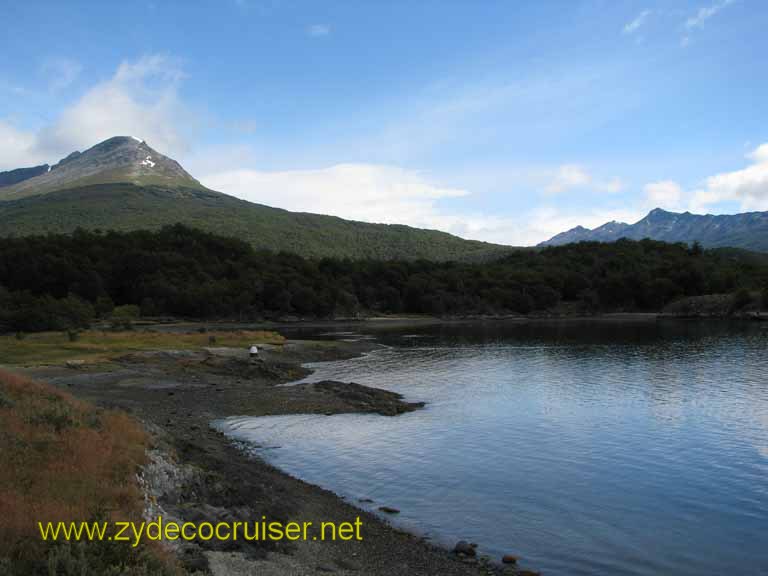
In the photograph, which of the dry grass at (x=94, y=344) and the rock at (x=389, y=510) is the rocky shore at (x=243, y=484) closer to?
the rock at (x=389, y=510)

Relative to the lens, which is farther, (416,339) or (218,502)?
(416,339)

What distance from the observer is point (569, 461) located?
26.2 metres

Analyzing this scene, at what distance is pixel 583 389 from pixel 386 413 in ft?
59.9

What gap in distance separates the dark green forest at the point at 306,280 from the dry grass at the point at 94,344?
57256 millimetres

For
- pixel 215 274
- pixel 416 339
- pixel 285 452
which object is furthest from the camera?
pixel 215 274

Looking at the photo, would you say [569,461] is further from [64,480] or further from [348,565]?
[64,480]

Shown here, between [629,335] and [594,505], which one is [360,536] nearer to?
[594,505]

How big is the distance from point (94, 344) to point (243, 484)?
48164 mm

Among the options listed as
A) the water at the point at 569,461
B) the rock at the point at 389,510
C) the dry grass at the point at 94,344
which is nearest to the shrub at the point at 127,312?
the dry grass at the point at 94,344

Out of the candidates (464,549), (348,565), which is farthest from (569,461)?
(348,565)

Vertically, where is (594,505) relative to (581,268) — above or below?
below

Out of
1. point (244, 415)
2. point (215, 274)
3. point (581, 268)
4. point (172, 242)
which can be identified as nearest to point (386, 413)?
point (244, 415)

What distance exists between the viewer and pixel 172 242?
17200cm

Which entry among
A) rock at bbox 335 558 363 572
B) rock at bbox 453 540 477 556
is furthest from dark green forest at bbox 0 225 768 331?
rock at bbox 453 540 477 556
